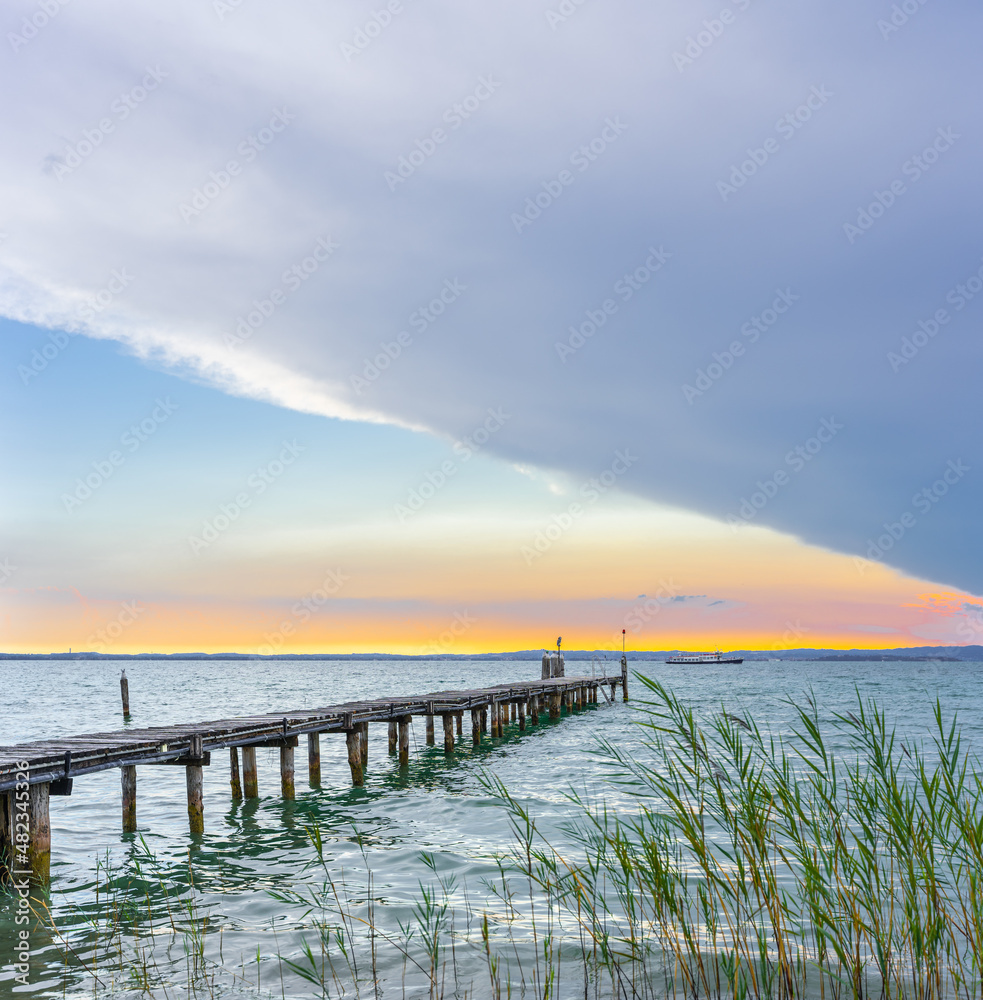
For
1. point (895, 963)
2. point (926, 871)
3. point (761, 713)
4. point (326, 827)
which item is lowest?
point (761, 713)

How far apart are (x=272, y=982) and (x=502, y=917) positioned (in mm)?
2857

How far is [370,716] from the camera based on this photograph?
2383cm

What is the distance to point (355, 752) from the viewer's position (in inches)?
909

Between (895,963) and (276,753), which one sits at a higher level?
(895,963)

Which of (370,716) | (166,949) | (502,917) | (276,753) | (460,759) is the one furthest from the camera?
(276,753)

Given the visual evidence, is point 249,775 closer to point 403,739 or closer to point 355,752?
point 355,752

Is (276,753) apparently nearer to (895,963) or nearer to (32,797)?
(32,797)

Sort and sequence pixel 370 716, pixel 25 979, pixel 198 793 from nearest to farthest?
pixel 25 979
pixel 198 793
pixel 370 716

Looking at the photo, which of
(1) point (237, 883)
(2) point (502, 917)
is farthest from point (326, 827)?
(2) point (502, 917)

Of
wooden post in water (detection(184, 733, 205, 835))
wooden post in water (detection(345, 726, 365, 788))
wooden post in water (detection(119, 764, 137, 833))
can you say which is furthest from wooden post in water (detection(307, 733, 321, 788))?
wooden post in water (detection(119, 764, 137, 833))

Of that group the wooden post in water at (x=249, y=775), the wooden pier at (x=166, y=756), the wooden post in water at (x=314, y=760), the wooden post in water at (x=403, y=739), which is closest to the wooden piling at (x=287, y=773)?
the wooden pier at (x=166, y=756)

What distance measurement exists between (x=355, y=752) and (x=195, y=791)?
6.65 metres

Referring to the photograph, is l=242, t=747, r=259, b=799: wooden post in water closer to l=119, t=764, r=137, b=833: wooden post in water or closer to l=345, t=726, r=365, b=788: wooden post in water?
l=345, t=726, r=365, b=788: wooden post in water

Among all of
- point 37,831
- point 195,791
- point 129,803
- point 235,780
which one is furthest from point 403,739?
point 37,831
